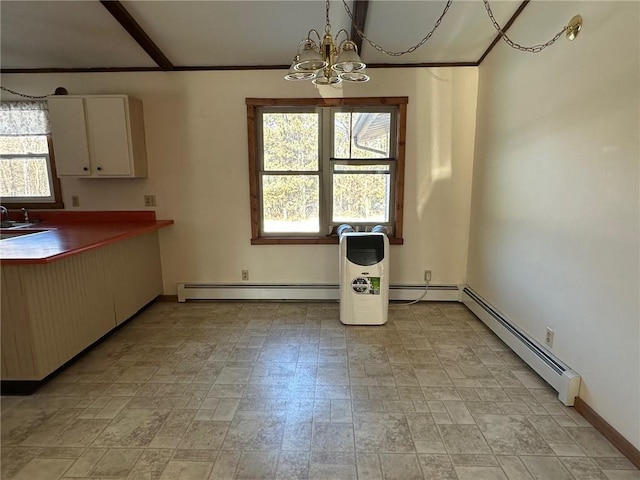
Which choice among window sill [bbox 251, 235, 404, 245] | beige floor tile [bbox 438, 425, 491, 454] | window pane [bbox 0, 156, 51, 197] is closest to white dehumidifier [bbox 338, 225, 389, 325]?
window sill [bbox 251, 235, 404, 245]

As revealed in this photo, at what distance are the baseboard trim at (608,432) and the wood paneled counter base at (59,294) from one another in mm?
3104

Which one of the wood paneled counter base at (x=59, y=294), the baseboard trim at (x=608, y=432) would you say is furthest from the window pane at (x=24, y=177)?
the baseboard trim at (x=608, y=432)

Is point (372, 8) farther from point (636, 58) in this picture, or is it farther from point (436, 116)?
point (636, 58)

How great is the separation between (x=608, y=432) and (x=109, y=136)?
4.14 m

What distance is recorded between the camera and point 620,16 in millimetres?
1682

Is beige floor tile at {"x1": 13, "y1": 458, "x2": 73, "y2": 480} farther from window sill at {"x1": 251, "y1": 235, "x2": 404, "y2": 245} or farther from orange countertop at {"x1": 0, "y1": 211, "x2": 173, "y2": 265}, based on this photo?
window sill at {"x1": 251, "y1": 235, "x2": 404, "y2": 245}

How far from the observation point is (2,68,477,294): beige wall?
3.34 meters

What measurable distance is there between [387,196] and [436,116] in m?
0.89

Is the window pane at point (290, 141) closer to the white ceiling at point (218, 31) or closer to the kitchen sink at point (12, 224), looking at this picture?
the white ceiling at point (218, 31)

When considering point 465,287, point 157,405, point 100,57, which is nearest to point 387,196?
point 465,287

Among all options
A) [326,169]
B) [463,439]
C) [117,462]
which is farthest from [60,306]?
[463,439]

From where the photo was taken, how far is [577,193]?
6.48 ft

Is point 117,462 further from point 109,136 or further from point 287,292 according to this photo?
point 109,136

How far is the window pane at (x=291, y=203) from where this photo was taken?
141 inches
